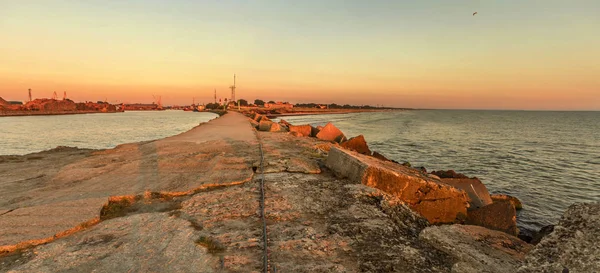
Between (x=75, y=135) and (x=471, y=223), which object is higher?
(x=471, y=223)

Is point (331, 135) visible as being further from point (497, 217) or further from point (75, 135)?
point (75, 135)

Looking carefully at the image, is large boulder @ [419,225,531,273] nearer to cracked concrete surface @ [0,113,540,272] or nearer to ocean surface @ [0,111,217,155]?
cracked concrete surface @ [0,113,540,272]

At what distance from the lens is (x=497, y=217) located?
16.9 ft

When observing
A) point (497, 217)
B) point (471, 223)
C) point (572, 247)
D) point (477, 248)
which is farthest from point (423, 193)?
point (572, 247)

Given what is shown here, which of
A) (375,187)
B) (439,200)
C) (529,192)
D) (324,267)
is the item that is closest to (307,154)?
(375,187)

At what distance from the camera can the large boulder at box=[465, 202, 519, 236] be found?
507 centimetres

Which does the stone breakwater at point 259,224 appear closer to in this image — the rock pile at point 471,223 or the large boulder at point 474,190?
the rock pile at point 471,223

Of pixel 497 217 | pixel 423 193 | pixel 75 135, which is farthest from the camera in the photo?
pixel 75 135

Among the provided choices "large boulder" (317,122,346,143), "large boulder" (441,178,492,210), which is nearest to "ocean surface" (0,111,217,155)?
"large boulder" (317,122,346,143)

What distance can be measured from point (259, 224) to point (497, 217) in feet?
15.2

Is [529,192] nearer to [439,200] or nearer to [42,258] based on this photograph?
[439,200]

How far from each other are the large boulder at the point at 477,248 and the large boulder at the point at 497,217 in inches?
63.3

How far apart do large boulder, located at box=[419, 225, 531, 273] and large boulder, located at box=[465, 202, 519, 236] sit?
161 cm

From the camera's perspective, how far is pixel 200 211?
13.5ft
